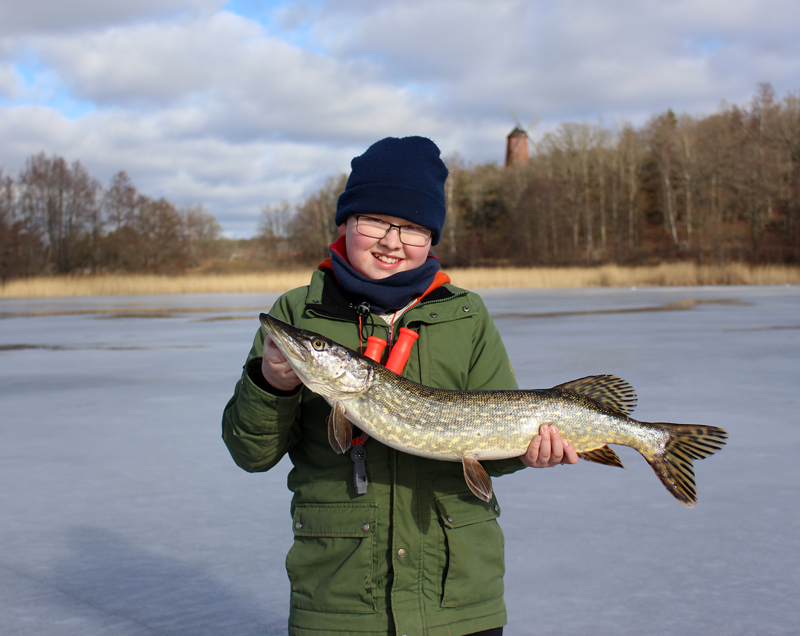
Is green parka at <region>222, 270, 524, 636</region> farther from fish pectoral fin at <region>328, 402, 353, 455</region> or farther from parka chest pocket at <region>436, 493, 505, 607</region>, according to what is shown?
fish pectoral fin at <region>328, 402, 353, 455</region>

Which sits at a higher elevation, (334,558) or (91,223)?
(91,223)

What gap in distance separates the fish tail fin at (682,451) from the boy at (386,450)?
11.5 inches

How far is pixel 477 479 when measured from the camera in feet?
4.99

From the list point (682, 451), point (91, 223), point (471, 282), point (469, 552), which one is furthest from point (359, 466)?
point (91, 223)

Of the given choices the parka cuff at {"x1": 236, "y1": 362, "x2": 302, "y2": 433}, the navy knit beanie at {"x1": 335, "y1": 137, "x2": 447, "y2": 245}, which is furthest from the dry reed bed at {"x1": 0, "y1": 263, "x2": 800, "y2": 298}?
the parka cuff at {"x1": 236, "y1": 362, "x2": 302, "y2": 433}

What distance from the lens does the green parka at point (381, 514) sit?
1.47 metres

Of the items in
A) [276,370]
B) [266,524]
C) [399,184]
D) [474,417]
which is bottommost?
[266,524]

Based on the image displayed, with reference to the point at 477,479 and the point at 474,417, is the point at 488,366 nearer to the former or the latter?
the point at 474,417

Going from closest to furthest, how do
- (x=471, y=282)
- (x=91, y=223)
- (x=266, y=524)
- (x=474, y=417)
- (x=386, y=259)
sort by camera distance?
(x=474, y=417), (x=386, y=259), (x=266, y=524), (x=471, y=282), (x=91, y=223)

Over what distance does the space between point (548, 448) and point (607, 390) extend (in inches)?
11.8

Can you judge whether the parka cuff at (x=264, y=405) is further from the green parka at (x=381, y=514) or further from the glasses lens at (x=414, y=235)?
the glasses lens at (x=414, y=235)

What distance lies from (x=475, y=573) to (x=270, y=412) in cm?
58

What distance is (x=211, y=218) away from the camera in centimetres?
6047

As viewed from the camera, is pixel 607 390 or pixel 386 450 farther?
pixel 607 390
